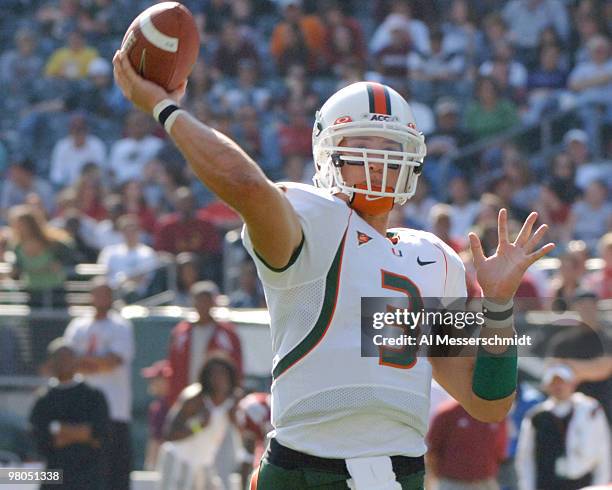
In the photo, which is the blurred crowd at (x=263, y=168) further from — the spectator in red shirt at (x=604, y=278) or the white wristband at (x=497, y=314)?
the white wristband at (x=497, y=314)

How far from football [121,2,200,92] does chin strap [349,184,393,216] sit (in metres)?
0.56

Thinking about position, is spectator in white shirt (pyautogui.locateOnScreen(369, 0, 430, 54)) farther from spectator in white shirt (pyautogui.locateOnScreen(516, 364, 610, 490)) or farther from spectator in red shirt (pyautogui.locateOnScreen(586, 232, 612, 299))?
spectator in white shirt (pyautogui.locateOnScreen(516, 364, 610, 490))

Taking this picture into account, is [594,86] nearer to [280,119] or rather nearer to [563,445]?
[280,119]

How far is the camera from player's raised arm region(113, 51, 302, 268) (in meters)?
3.15

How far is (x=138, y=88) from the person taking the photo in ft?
10.7

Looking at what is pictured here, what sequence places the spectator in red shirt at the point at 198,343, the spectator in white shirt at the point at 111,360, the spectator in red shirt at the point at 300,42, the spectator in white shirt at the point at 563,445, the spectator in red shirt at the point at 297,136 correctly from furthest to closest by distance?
the spectator in red shirt at the point at 300,42 → the spectator in red shirt at the point at 297,136 → the spectator in red shirt at the point at 198,343 → the spectator in white shirt at the point at 111,360 → the spectator in white shirt at the point at 563,445

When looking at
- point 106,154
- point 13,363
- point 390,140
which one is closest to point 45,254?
point 13,363

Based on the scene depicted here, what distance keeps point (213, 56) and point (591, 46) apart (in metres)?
4.03

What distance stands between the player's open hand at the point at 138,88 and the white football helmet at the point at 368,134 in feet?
1.76

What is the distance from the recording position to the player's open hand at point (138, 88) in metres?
3.25

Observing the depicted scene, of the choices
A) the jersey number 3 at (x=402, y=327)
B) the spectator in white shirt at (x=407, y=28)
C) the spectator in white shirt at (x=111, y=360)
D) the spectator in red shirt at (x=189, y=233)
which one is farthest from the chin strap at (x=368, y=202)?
the spectator in white shirt at (x=407, y=28)

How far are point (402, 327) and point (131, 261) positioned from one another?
728cm

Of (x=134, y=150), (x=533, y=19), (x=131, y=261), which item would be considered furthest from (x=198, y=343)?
(x=533, y=19)

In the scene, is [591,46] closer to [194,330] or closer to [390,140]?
[194,330]
